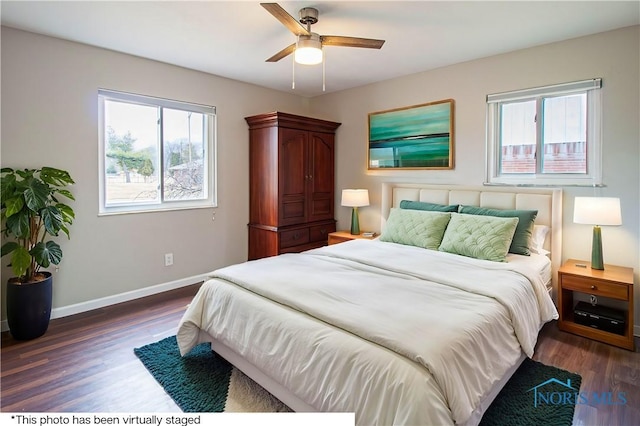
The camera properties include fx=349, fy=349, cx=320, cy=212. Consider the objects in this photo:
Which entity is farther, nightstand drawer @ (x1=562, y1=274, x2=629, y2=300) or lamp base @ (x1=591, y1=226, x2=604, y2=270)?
lamp base @ (x1=591, y1=226, x2=604, y2=270)

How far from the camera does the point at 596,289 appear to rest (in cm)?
265

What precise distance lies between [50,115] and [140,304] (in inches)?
74.3

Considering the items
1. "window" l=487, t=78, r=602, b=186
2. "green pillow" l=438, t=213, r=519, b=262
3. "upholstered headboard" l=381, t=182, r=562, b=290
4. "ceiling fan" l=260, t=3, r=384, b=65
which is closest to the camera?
"ceiling fan" l=260, t=3, r=384, b=65

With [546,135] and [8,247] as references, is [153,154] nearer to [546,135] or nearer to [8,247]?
[8,247]

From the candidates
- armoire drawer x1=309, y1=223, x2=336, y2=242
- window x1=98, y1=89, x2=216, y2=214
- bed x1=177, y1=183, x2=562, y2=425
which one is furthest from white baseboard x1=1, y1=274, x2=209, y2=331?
armoire drawer x1=309, y1=223, x2=336, y2=242

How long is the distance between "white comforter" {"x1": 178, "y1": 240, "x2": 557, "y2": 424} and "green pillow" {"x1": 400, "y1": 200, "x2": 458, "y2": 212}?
904 mm

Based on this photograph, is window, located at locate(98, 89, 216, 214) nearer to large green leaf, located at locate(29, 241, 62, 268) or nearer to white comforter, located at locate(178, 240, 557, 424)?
large green leaf, located at locate(29, 241, 62, 268)

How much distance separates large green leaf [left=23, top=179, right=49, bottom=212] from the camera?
8.41 ft

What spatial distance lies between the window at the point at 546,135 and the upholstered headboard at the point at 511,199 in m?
0.13

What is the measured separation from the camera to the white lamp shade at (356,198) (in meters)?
4.29

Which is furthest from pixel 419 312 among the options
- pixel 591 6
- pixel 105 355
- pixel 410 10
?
pixel 591 6

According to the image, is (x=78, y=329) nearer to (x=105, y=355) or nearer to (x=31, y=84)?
(x=105, y=355)

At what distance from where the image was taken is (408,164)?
4.13 m

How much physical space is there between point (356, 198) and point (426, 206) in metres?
0.94
